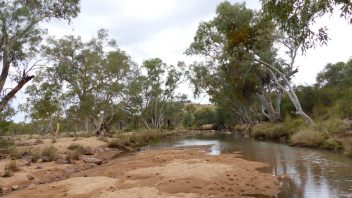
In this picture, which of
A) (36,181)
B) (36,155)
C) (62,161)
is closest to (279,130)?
(62,161)

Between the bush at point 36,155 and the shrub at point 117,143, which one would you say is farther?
the shrub at point 117,143

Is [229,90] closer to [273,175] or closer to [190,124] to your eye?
[273,175]

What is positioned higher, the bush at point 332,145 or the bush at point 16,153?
the bush at point 332,145

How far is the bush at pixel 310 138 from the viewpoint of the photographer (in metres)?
24.7

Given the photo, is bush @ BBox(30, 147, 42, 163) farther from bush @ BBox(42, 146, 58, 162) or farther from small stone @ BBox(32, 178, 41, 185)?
small stone @ BBox(32, 178, 41, 185)

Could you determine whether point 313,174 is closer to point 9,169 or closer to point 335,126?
point 335,126

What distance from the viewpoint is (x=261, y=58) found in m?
37.1

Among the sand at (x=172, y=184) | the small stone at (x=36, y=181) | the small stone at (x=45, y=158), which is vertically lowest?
the small stone at (x=36, y=181)

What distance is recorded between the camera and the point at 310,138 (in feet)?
84.0

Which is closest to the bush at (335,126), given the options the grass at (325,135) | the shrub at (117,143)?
the grass at (325,135)

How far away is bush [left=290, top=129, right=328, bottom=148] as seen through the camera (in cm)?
2466

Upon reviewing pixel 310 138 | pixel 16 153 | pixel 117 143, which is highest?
pixel 310 138

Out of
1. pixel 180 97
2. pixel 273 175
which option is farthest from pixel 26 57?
pixel 180 97

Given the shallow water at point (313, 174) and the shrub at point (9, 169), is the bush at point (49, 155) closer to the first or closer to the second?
the shrub at point (9, 169)
